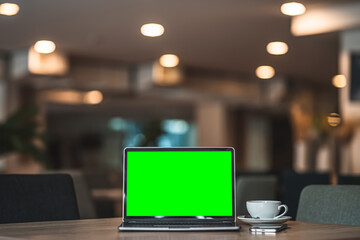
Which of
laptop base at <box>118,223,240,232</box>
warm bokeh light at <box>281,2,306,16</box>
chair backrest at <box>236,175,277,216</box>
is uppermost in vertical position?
warm bokeh light at <box>281,2,306,16</box>

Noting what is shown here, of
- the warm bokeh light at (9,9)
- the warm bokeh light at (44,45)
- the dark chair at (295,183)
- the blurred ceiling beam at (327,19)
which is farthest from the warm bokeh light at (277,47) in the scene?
the dark chair at (295,183)

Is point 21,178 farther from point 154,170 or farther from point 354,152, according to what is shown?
point 354,152

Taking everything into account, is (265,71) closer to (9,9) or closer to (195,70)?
(195,70)

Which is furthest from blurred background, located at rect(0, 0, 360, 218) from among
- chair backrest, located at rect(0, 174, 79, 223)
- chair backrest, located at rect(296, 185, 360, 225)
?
chair backrest, located at rect(296, 185, 360, 225)

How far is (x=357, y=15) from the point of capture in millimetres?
5676

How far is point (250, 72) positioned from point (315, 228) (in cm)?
804

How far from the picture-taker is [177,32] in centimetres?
679

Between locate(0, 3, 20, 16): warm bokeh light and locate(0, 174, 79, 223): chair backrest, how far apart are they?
3462 mm

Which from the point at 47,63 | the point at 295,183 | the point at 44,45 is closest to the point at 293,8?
the point at 295,183

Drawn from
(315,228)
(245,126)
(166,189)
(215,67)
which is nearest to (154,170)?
(166,189)

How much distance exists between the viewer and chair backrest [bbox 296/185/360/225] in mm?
2293

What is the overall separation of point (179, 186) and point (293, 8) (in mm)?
3788

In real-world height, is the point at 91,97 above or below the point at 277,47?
above

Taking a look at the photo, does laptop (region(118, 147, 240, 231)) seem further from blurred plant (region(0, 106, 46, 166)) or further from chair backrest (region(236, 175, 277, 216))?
blurred plant (region(0, 106, 46, 166))
